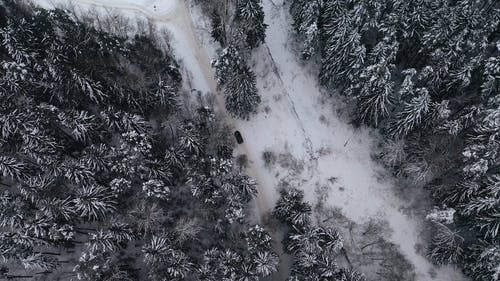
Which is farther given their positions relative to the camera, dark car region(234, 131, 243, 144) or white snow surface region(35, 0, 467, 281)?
dark car region(234, 131, 243, 144)

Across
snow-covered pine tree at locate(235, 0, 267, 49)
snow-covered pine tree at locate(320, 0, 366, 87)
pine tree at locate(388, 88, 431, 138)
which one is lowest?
pine tree at locate(388, 88, 431, 138)

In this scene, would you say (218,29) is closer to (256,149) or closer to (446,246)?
(256,149)

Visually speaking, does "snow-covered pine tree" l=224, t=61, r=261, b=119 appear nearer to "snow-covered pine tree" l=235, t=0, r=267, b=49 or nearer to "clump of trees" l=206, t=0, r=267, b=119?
"clump of trees" l=206, t=0, r=267, b=119

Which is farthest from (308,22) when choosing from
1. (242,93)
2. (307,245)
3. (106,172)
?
(106,172)

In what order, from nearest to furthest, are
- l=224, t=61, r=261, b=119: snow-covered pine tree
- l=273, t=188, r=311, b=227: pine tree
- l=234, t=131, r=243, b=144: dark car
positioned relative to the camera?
l=273, t=188, r=311, b=227: pine tree
l=224, t=61, r=261, b=119: snow-covered pine tree
l=234, t=131, r=243, b=144: dark car

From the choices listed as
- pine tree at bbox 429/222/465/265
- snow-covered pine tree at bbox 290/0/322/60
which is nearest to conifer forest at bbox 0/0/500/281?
pine tree at bbox 429/222/465/265

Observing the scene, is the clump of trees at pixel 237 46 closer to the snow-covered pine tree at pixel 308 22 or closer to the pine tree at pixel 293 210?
the snow-covered pine tree at pixel 308 22
